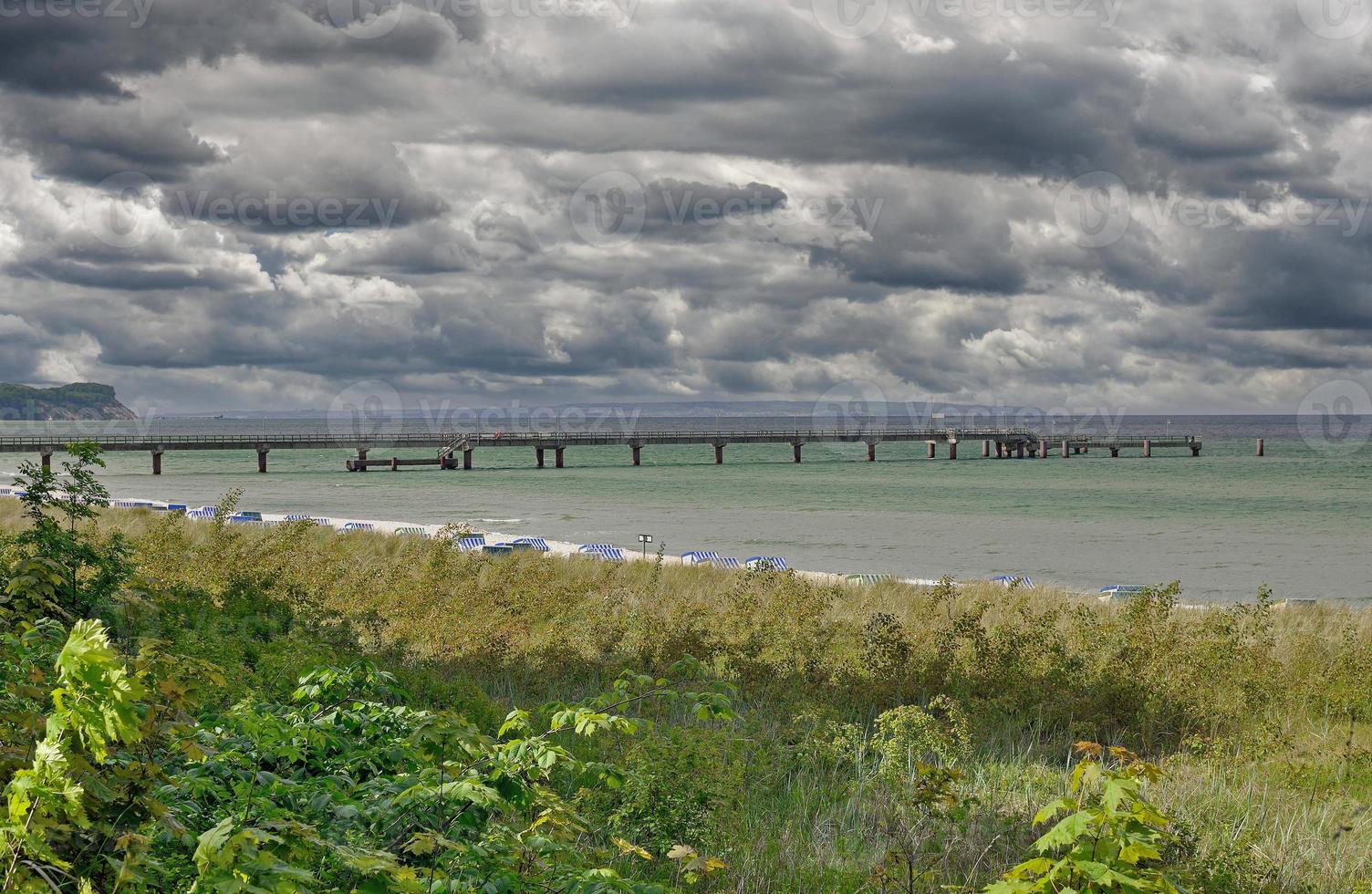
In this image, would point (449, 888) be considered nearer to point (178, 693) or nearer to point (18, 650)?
point (178, 693)

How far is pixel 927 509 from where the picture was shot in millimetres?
65125

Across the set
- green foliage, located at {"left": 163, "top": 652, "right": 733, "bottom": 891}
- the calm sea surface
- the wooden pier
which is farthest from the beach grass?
the wooden pier

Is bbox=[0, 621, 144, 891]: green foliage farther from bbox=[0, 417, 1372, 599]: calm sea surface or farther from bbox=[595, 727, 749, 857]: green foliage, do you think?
bbox=[0, 417, 1372, 599]: calm sea surface

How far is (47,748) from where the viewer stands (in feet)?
10.0

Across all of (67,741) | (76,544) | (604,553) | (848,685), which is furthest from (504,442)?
(67,741)

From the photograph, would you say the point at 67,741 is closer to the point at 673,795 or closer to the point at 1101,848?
the point at 1101,848

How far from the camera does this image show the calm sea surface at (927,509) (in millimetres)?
39750

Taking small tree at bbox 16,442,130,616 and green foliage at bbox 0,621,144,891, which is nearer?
green foliage at bbox 0,621,144,891

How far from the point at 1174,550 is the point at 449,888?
4605cm

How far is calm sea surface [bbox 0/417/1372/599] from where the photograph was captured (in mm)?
39750

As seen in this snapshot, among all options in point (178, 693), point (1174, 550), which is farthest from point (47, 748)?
point (1174, 550)

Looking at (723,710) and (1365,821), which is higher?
(723,710)

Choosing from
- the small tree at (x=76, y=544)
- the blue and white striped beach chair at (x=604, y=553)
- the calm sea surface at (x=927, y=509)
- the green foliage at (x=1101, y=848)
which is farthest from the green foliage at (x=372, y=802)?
the calm sea surface at (x=927, y=509)

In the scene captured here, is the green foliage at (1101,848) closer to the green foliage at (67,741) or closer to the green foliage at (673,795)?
the green foliage at (67,741)
